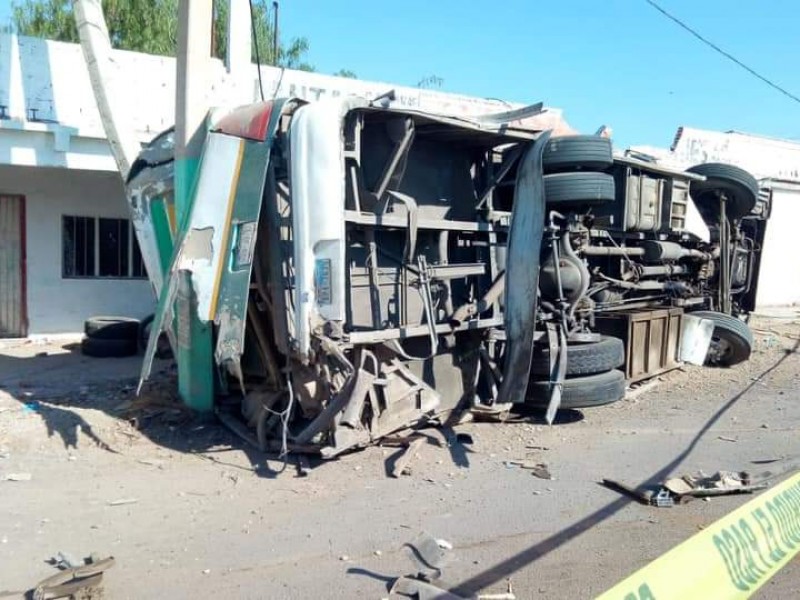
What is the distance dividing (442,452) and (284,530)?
1963 mm

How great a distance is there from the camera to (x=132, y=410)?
6.78 metres

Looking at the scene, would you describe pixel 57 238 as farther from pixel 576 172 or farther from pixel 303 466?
pixel 576 172

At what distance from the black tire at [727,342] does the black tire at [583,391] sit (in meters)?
3.91

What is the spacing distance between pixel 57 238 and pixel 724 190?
10.5 meters

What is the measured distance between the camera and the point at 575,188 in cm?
723

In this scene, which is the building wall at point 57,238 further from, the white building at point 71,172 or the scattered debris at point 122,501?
the scattered debris at point 122,501

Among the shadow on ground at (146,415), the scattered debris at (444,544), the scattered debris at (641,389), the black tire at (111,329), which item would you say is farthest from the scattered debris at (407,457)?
the black tire at (111,329)

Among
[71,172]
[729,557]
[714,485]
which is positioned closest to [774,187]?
[714,485]

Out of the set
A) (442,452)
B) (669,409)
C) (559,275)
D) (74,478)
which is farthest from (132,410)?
(669,409)

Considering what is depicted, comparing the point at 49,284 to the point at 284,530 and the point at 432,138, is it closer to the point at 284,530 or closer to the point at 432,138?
the point at 432,138

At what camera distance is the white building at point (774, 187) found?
64.2 feet

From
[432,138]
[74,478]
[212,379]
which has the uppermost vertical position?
[432,138]

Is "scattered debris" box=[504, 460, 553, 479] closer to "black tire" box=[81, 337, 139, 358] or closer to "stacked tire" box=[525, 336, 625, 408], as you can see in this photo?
"stacked tire" box=[525, 336, 625, 408]

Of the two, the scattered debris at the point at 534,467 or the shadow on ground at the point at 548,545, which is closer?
the shadow on ground at the point at 548,545
